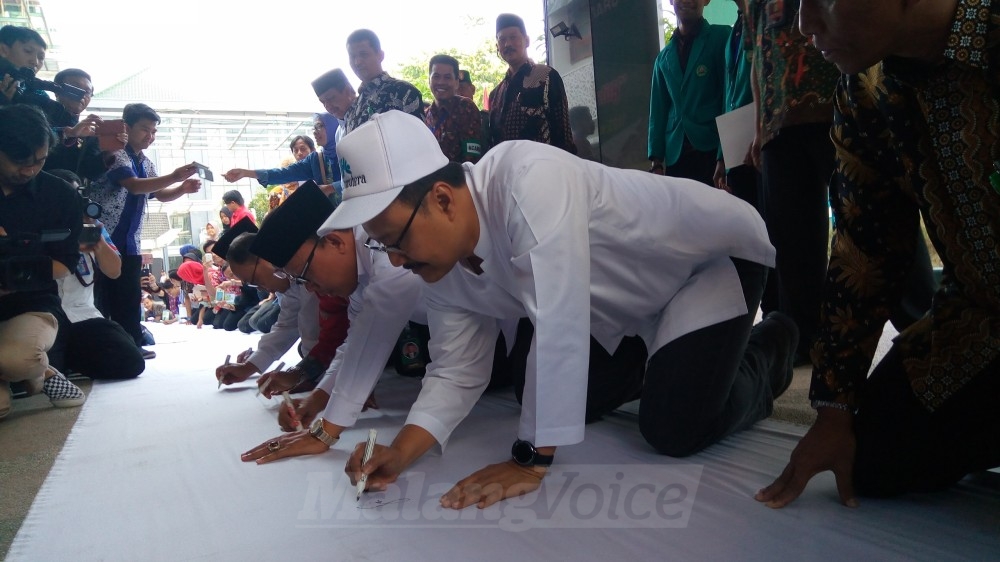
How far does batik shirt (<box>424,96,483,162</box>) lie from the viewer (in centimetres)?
342

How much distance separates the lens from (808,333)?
6.88 feet

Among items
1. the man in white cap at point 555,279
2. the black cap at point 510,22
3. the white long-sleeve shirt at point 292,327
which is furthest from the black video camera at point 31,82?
the man in white cap at point 555,279

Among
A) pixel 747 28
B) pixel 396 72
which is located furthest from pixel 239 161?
pixel 747 28

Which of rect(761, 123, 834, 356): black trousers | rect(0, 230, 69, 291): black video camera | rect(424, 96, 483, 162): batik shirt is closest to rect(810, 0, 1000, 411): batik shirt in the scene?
rect(761, 123, 834, 356): black trousers

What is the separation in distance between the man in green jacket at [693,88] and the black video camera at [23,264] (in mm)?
2470

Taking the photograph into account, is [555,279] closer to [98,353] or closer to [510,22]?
[510,22]

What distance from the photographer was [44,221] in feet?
9.08

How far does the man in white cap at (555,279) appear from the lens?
1.22 metres

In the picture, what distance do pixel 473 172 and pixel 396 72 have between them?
10.1 meters

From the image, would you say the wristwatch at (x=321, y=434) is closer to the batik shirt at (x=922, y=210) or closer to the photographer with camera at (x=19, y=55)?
the batik shirt at (x=922, y=210)

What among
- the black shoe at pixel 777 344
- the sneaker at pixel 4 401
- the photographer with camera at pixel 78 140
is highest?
the photographer with camera at pixel 78 140

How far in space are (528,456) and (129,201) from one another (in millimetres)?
3699

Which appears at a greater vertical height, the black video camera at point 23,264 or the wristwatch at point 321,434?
the black video camera at point 23,264

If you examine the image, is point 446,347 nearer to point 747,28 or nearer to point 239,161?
point 747,28
